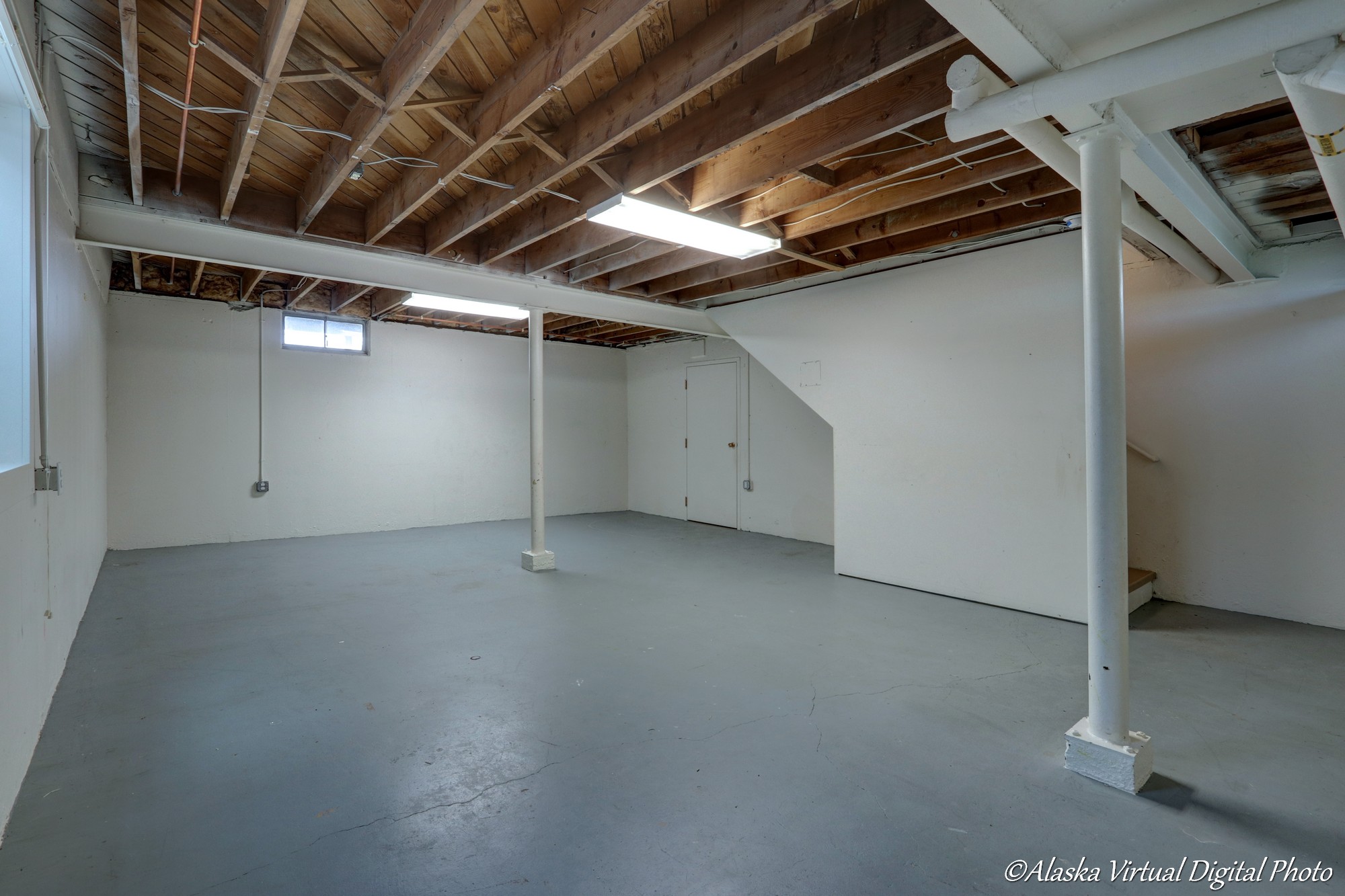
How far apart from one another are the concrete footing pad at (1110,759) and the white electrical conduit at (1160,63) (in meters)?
2.07

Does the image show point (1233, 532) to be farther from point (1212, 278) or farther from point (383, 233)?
point (383, 233)

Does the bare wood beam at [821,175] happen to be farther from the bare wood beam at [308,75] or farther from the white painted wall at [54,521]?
the white painted wall at [54,521]

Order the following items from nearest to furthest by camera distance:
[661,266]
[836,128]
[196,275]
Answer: [836,128], [661,266], [196,275]

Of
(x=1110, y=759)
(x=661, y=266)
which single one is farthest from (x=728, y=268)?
(x=1110, y=759)

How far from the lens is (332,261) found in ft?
13.8

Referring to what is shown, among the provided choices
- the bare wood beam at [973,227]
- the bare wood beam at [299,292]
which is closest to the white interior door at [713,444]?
the bare wood beam at [973,227]

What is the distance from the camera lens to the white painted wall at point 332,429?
19.0 feet

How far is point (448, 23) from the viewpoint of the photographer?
1899 mm

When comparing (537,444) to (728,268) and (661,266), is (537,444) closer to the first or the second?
(661,266)

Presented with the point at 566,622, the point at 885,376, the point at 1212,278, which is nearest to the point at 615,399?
the point at 885,376

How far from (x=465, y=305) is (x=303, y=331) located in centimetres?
250

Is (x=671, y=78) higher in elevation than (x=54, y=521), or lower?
higher

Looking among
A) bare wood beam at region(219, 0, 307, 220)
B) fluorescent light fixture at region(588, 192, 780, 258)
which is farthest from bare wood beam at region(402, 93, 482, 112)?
fluorescent light fixture at region(588, 192, 780, 258)

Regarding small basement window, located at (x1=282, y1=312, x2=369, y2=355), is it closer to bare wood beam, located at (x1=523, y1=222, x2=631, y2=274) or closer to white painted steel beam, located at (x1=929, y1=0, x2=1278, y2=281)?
bare wood beam, located at (x1=523, y1=222, x2=631, y2=274)
